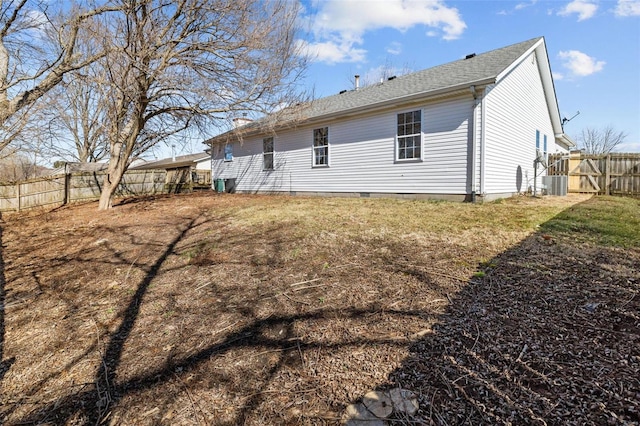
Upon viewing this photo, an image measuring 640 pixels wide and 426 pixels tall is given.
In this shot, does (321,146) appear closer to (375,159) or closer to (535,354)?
(375,159)

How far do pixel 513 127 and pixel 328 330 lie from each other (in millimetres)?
10539

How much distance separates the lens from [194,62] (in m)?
8.26

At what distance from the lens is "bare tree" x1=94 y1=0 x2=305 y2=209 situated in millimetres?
7582

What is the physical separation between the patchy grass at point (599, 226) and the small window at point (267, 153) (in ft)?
34.5

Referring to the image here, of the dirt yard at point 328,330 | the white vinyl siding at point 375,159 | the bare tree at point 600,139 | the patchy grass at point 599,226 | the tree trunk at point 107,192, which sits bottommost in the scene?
the dirt yard at point 328,330

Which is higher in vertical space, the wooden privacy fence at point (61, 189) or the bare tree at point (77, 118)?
the bare tree at point (77, 118)

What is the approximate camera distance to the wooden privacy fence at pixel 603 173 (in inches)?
449

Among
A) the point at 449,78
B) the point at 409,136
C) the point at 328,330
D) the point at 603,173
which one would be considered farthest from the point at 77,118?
the point at 603,173

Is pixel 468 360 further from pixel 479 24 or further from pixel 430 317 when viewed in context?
Answer: pixel 479 24

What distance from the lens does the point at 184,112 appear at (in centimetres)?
945

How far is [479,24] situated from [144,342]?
43.2 ft

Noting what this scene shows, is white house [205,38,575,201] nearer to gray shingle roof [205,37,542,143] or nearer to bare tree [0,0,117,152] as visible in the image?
gray shingle roof [205,37,542,143]

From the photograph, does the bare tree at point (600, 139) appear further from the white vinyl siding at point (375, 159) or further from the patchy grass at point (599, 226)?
the patchy grass at point (599, 226)

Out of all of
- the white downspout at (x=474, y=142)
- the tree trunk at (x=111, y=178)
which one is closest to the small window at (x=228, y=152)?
the tree trunk at (x=111, y=178)
